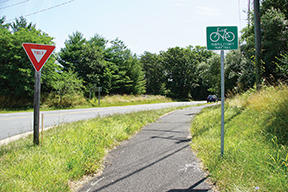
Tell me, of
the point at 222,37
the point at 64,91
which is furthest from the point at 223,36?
the point at 64,91

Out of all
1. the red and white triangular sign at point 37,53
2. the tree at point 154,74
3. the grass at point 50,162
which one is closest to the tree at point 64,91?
the grass at point 50,162

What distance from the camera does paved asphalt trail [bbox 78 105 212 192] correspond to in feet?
11.5

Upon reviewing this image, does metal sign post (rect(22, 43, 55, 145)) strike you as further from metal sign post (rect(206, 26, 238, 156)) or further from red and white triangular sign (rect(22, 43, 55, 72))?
metal sign post (rect(206, 26, 238, 156))

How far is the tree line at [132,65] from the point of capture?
1398cm

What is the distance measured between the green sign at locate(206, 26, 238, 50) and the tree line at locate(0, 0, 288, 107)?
5.26 meters

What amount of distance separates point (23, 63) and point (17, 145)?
1856 centimetres

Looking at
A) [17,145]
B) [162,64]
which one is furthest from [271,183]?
[162,64]

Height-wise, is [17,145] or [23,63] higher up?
[23,63]

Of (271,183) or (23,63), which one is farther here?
(23,63)

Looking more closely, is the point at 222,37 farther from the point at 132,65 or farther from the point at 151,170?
the point at 132,65

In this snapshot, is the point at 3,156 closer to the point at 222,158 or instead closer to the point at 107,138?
the point at 107,138

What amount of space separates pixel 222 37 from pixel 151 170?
3.33 m

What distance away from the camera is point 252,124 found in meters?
5.90

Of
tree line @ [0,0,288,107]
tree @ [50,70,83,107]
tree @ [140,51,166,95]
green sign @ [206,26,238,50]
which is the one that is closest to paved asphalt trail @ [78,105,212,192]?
green sign @ [206,26,238,50]
